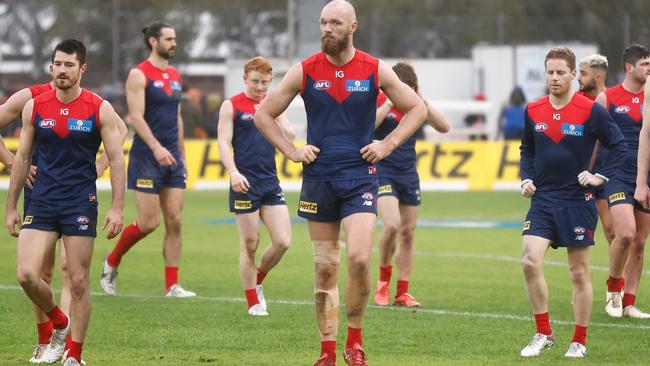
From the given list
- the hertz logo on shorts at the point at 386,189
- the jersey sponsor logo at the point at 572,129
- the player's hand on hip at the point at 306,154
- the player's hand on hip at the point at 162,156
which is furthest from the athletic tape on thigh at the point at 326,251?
the player's hand on hip at the point at 162,156

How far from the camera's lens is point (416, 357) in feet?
32.9

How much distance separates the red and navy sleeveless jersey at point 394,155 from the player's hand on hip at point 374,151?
4158mm

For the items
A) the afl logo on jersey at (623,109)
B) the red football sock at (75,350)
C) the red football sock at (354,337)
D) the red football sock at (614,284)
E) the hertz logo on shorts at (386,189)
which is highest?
the afl logo on jersey at (623,109)

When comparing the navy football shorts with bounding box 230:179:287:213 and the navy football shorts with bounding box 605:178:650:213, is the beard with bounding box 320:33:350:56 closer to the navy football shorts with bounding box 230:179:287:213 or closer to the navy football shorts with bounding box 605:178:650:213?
the navy football shorts with bounding box 230:179:287:213

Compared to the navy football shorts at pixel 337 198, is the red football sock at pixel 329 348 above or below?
below

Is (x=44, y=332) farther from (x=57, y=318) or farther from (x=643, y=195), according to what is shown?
(x=643, y=195)

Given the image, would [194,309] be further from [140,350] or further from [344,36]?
[344,36]

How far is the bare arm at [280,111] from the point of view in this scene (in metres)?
9.24

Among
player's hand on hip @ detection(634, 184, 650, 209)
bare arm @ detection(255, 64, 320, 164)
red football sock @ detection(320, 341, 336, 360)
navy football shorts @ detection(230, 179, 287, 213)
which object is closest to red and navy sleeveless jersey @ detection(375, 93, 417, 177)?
navy football shorts @ detection(230, 179, 287, 213)

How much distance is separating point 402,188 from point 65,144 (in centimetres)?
496

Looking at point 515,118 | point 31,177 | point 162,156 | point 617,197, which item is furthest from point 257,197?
point 515,118

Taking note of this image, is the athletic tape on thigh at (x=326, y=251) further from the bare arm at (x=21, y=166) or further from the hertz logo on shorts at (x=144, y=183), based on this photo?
the hertz logo on shorts at (x=144, y=183)

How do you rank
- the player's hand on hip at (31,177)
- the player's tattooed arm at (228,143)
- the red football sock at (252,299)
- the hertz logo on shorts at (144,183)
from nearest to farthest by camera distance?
the player's hand on hip at (31,177), the player's tattooed arm at (228,143), the red football sock at (252,299), the hertz logo on shorts at (144,183)

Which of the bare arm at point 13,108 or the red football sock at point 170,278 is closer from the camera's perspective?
the bare arm at point 13,108
